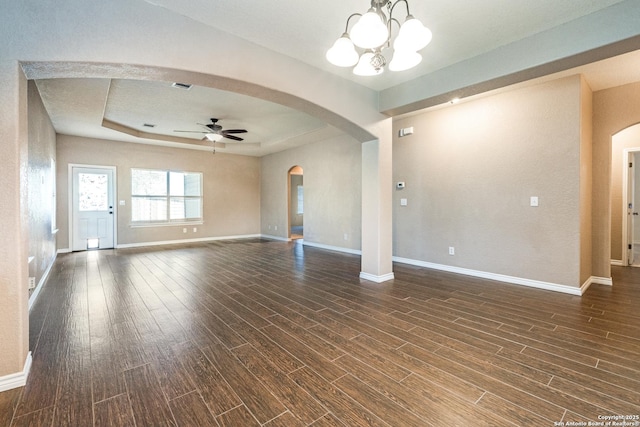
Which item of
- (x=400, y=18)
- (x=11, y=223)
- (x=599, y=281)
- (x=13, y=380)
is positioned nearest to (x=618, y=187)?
(x=599, y=281)

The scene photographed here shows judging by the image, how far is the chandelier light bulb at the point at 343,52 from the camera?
2020 millimetres

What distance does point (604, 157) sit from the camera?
3994 millimetres

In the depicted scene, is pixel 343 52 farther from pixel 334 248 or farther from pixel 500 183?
pixel 334 248

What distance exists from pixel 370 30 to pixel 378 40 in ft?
0.29

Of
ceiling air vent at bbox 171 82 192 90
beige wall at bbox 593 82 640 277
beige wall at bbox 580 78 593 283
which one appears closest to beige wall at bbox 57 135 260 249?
ceiling air vent at bbox 171 82 192 90

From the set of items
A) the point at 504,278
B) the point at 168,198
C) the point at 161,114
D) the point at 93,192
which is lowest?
the point at 504,278

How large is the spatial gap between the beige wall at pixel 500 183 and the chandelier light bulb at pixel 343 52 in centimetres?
318

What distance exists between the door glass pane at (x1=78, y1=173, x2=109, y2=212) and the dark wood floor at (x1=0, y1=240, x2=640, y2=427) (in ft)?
11.7

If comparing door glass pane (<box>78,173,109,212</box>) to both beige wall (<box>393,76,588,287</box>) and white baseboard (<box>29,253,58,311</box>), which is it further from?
beige wall (<box>393,76,588,287</box>)

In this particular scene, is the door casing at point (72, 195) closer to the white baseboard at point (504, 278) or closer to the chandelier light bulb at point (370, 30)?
the white baseboard at point (504, 278)

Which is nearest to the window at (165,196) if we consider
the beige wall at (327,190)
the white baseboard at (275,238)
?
the white baseboard at (275,238)

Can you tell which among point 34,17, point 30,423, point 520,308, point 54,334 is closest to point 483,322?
point 520,308

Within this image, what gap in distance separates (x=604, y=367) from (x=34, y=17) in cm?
Answer: 456

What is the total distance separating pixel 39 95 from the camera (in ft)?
13.1
